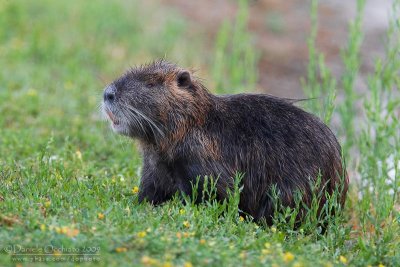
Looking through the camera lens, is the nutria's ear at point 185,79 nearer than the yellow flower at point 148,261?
No

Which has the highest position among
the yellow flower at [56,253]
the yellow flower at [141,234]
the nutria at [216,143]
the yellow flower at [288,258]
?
the nutria at [216,143]

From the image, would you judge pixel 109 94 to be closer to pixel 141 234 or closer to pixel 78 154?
pixel 78 154

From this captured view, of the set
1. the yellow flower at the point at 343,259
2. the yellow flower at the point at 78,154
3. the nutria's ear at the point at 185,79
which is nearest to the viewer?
the yellow flower at the point at 343,259

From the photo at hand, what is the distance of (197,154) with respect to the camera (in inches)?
196

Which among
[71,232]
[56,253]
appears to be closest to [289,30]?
[71,232]

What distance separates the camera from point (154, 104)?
505cm

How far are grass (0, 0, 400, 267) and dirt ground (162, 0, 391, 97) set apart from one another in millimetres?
670

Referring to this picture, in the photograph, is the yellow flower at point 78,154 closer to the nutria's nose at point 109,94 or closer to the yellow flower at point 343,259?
the nutria's nose at point 109,94

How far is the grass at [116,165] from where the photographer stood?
391cm

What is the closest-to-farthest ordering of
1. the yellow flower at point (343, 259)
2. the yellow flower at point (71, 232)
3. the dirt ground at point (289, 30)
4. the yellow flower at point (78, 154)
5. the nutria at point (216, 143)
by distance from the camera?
1. the yellow flower at point (71, 232)
2. the yellow flower at point (343, 259)
3. the nutria at point (216, 143)
4. the yellow flower at point (78, 154)
5. the dirt ground at point (289, 30)

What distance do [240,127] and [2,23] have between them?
6134 millimetres

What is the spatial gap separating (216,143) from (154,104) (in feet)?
1.59

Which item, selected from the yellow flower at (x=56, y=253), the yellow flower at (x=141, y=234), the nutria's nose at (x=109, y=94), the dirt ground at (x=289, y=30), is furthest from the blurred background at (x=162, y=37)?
the yellow flower at (x=56, y=253)

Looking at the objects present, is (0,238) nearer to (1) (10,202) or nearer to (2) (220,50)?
(1) (10,202)
